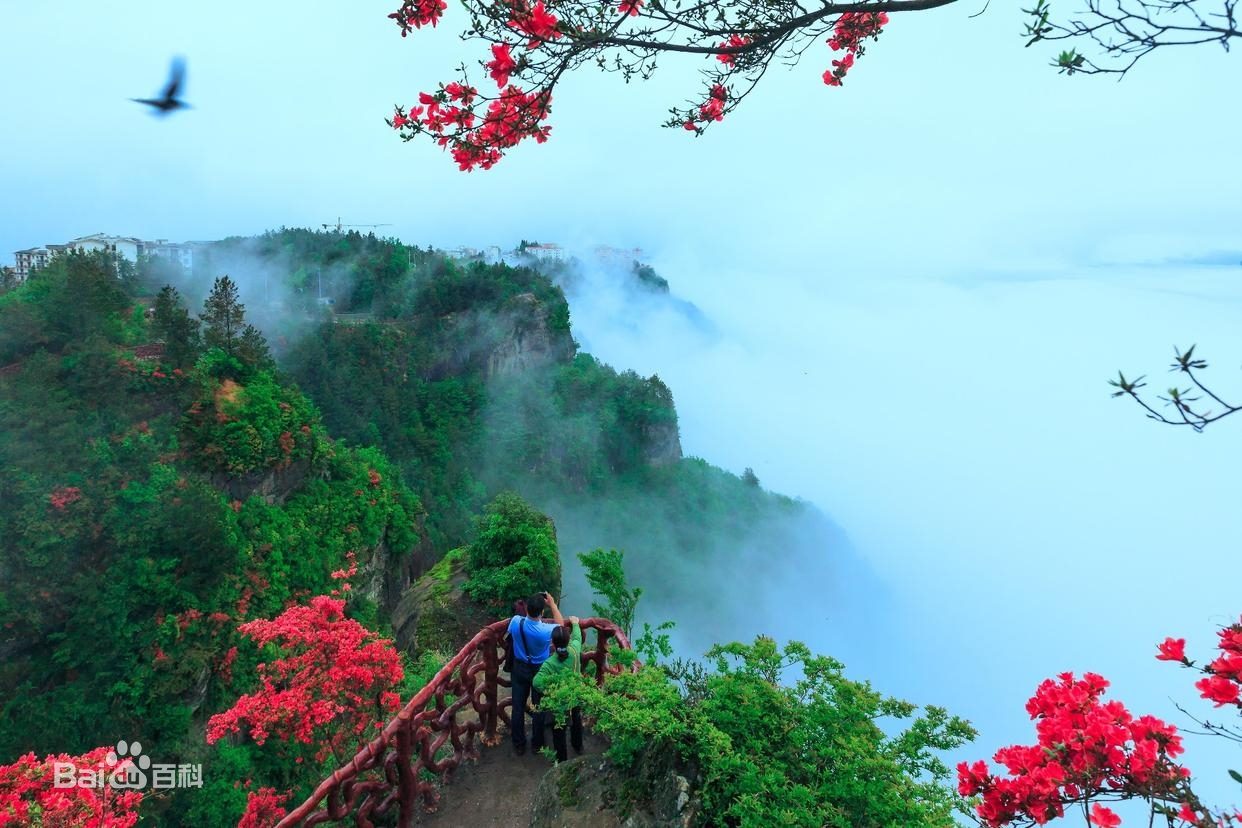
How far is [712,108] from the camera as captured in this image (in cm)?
319

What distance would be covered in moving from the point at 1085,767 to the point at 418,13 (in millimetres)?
3781

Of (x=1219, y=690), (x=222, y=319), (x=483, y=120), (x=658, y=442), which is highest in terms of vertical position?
(x=222, y=319)

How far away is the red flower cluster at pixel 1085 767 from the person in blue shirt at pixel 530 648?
9.02 feet

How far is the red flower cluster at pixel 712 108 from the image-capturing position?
10.1ft

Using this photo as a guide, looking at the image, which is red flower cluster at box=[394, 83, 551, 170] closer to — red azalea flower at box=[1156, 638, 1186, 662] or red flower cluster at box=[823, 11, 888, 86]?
red flower cluster at box=[823, 11, 888, 86]

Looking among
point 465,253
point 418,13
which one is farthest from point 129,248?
point 418,13

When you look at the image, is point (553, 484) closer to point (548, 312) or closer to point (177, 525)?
point (548, 312)

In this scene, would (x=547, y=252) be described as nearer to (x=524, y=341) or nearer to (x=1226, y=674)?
(x=524, y=341)

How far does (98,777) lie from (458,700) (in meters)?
2.64

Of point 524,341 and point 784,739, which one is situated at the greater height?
point 524,341

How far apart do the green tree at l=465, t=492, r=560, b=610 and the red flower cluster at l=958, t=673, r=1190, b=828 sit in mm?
11240

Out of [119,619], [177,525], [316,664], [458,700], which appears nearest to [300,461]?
[177,525]

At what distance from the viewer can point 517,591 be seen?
12656mm

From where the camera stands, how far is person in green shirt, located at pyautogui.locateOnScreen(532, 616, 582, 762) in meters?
3.95
